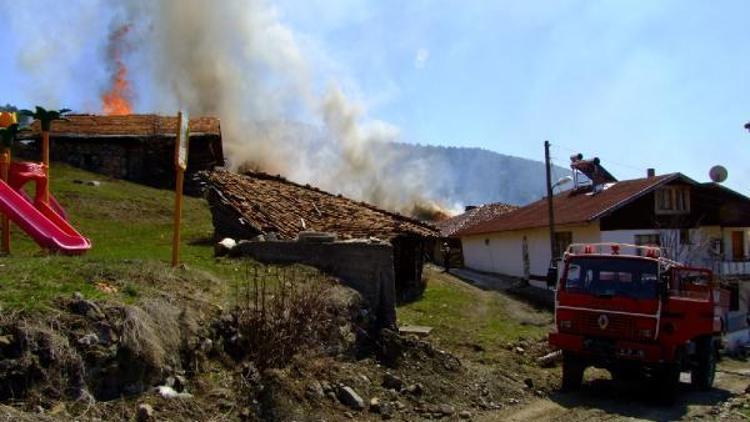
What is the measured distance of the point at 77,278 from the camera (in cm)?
943

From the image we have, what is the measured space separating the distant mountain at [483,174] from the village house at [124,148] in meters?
66.4

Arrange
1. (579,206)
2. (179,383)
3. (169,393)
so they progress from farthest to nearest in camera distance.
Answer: (579,206)
(179,383)
(169,393)

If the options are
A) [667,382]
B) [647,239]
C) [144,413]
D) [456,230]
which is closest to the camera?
[144,413]

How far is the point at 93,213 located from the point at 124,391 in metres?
23.0

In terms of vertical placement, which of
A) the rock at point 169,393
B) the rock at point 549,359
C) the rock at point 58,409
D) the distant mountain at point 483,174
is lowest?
the rock at point 549,359

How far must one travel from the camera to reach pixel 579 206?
37531 millimetres

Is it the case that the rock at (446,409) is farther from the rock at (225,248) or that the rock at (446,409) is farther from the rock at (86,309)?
the rock at (225,248)

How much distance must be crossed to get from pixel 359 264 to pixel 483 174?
131 m

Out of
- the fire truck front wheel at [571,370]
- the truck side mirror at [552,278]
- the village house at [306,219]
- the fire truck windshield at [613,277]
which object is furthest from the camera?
the village house at [306,219]

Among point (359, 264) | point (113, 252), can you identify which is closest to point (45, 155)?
point (113, 252)

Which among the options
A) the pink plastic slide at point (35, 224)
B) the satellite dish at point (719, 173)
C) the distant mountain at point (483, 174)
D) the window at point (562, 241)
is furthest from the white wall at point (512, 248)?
the distant mountain at point (483, 174)

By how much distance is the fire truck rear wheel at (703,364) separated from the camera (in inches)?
605

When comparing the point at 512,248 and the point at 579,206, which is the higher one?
the point at 579,206

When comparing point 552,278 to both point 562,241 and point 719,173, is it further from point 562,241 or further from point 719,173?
point 719,173
